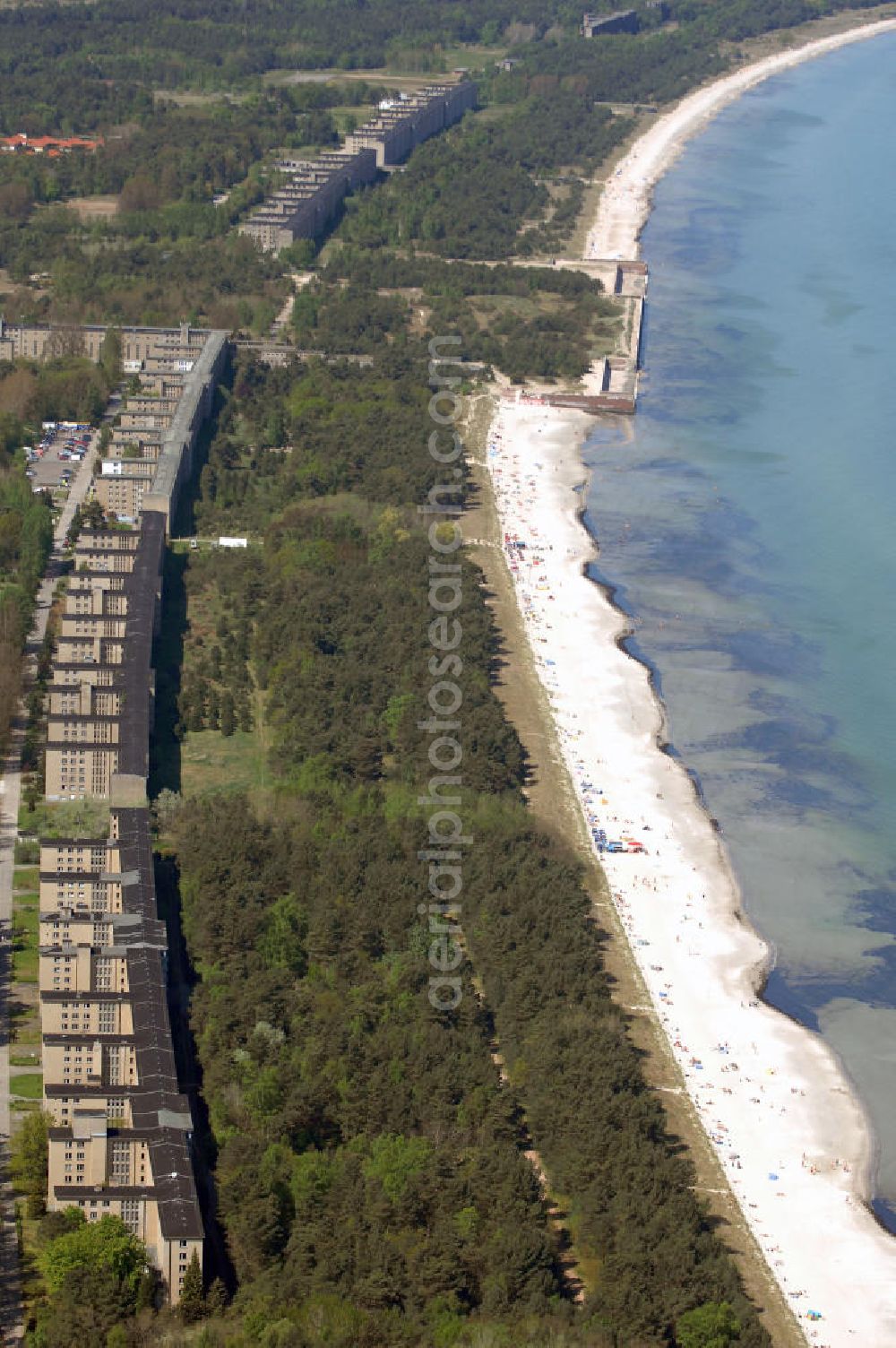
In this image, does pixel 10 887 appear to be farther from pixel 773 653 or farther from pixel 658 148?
pixel 658 148

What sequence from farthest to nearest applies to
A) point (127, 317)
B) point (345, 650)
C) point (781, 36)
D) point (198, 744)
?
point (781, 36) < point (127, 317) < point (345, 650) < point (198, 744)

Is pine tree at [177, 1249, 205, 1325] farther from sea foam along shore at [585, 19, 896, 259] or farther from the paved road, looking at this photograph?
sea foam along shore at [585, 19, 896, 259]

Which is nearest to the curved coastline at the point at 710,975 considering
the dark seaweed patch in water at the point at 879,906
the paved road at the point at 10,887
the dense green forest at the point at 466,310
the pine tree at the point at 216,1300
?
the dark seaweed patch in water at the point at 879,906

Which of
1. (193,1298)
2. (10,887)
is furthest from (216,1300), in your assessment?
(10,887)

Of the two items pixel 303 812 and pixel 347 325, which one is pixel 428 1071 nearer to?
pixel 303 812

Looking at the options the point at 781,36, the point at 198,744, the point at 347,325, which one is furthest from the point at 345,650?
the point at 781,36

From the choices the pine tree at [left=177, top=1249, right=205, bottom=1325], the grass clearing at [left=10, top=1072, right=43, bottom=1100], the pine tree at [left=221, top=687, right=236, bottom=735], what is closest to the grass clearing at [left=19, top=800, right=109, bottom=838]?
the pine tree at [left=221, top=687, right=236, bottom=735]

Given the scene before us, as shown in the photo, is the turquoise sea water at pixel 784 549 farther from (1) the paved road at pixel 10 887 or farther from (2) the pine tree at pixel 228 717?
(1) the paved road at pixel 10 887
